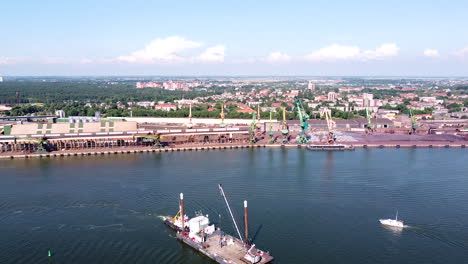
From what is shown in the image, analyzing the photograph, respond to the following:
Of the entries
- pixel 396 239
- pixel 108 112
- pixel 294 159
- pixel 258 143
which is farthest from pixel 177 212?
pixel 108 112

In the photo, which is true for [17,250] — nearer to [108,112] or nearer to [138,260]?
[138,260]

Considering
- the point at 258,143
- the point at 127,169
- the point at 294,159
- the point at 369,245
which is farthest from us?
the point at 258,143

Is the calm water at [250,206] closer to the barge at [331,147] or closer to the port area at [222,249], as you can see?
the port area at [222,249]

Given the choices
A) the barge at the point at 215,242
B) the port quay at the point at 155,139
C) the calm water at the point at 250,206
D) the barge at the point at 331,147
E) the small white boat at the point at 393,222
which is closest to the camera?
the barge at the point at 215,242

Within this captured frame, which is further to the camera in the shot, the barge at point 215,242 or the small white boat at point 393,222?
the small white boat at point 393,222

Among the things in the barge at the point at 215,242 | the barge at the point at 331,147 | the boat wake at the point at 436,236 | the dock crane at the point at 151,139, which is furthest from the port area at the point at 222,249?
the barge at the point at 331,147

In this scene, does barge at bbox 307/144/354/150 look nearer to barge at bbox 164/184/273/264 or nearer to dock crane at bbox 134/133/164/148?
dock crane at bbox 134/133/164/148

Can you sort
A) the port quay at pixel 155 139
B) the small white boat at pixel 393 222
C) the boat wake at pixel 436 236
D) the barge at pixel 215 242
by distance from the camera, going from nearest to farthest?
the barge at pixel 215 242 → the boat wake at pixel 436 236 → the small white boat at pixel 393 222 → the port quay at pixel 155 139

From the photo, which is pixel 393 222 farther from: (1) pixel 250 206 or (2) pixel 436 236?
(1) pixel 250 206
